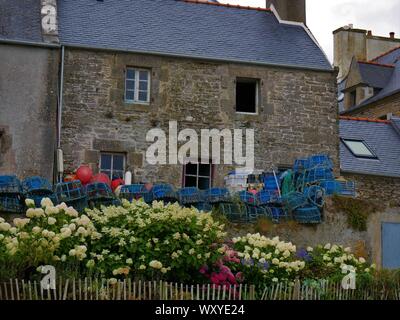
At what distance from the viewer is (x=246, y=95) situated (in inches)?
930

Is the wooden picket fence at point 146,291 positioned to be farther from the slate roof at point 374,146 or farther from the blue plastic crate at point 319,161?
the slate roof at point 374,146

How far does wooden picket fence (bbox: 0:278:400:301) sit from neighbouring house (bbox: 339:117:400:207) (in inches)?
485

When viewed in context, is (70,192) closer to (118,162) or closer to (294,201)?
(294,201)

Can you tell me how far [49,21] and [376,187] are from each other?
10.8 m

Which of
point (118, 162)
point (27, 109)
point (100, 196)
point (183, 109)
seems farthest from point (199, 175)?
point (100, 196)

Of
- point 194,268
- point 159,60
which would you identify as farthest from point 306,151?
point 194,268

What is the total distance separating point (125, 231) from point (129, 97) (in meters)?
8.72

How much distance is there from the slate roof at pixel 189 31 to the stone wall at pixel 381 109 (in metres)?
9.85

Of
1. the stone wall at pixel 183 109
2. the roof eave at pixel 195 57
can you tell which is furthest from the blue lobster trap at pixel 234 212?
the roof eave at pixel 195 57

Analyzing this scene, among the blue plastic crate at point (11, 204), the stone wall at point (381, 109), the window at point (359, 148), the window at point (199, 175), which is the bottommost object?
the blue plastic crate at point (11, 204)

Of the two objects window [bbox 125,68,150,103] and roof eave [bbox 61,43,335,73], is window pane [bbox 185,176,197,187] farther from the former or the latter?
roof eave [bbox 61,43,335,73]

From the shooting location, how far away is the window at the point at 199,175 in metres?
22.3

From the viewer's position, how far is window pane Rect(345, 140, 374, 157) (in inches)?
1068

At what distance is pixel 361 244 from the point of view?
1775 centimetres
